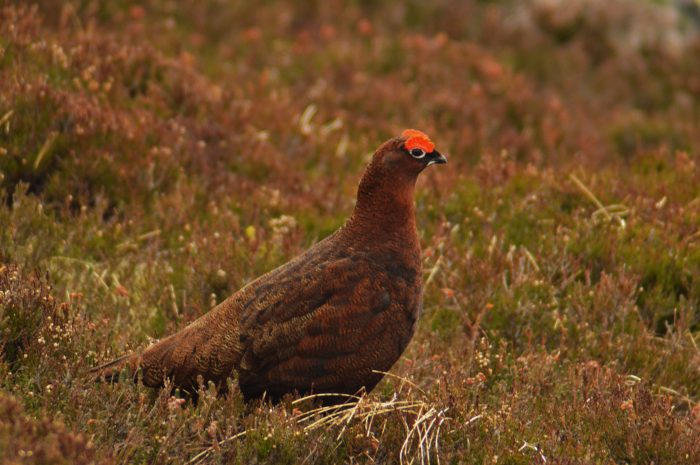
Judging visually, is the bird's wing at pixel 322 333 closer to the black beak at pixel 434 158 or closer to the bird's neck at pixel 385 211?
the bird's neck at pixel 385 211

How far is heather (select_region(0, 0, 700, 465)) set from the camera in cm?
435

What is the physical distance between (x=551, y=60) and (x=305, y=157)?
5601mm

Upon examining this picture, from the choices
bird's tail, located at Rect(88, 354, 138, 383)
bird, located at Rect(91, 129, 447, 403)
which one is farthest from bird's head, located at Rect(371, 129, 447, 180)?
bird's tail, located at Rect(88, 354, 138, 383)

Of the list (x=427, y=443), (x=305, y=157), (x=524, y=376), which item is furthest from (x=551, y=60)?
(x=427, y=443)

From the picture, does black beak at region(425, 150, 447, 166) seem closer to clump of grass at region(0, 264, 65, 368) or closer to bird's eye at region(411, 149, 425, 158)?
bird's eye at region(411, 149, 425, 158)

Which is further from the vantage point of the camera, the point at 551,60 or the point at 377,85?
the point at 551,60

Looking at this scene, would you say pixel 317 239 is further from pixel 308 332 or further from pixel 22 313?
pixel 22 313

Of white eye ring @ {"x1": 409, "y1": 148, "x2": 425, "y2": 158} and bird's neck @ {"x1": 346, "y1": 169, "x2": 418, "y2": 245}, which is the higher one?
white eye ring @ {"x1": 409, "y1": 148, "x2": 425, "y2": 158}

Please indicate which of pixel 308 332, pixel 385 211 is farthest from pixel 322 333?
pixel 385 211

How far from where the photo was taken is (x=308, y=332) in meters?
4.52

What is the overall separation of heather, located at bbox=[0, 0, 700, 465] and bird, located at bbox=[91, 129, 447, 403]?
153 mm

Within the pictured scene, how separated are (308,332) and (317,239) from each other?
241cm

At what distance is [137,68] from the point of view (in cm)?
830

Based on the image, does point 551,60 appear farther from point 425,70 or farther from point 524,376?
point 524,376
